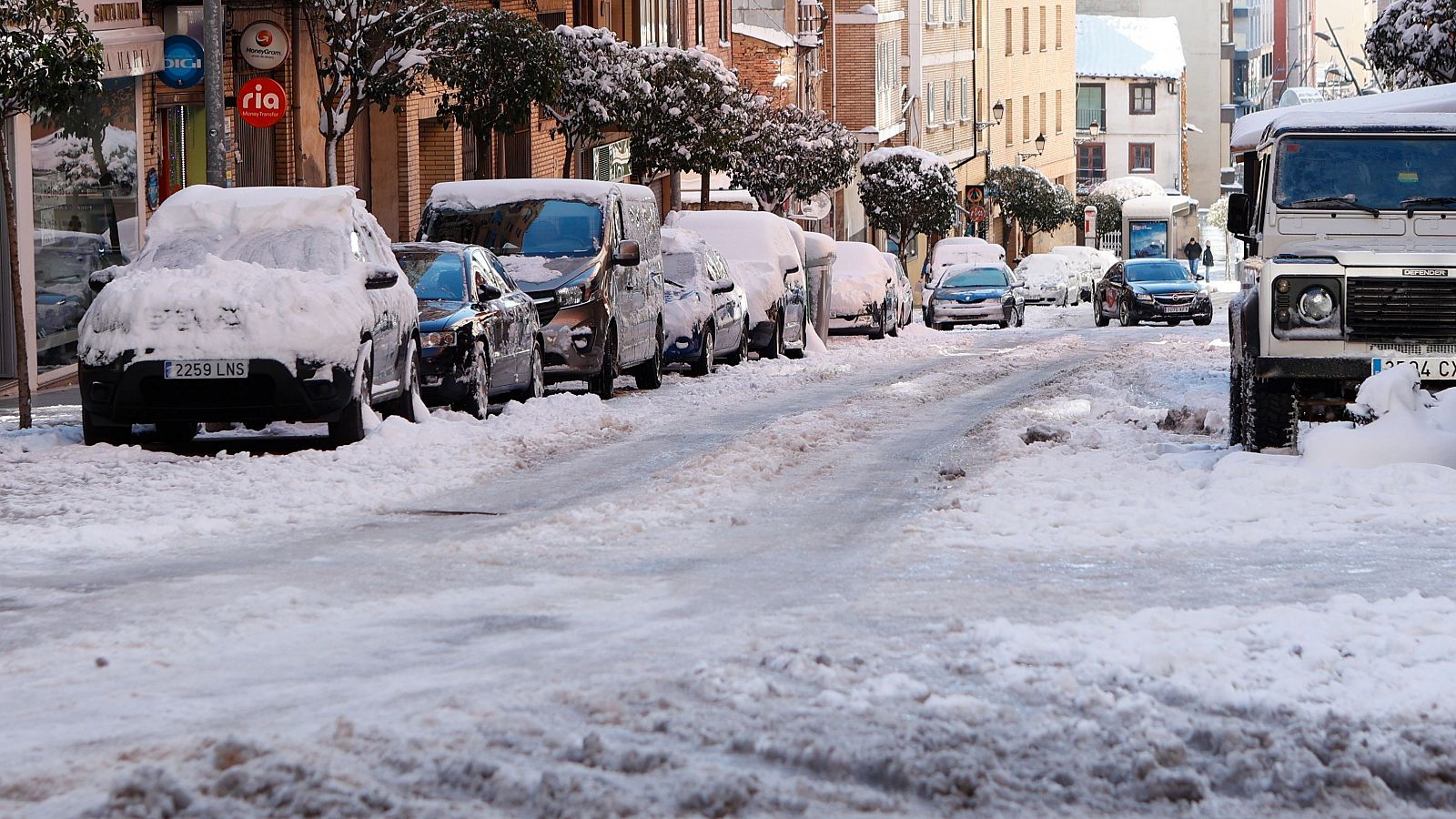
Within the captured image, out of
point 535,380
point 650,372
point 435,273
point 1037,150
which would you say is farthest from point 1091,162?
point 435,273

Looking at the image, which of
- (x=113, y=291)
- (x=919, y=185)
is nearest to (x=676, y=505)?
(x=113, y=291)

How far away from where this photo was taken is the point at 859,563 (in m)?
9.48

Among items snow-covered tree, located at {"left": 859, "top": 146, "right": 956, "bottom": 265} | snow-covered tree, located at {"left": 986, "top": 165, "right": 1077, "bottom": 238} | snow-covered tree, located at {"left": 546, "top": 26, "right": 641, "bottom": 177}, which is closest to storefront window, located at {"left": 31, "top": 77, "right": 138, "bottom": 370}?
snow-covered tree, located at {"left": 546, "top": 26, "right": 641, "bottom": 177}

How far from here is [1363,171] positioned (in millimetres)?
14133

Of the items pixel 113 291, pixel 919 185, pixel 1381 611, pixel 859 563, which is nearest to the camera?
pixel 1381 611

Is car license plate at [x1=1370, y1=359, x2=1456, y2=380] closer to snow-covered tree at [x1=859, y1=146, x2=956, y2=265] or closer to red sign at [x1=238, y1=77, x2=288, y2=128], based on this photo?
red sign at [x1=238, y1=77, x2=288, y2=128]

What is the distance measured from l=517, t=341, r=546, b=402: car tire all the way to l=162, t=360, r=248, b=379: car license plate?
462cm

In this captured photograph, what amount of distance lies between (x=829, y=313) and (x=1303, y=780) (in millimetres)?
31155

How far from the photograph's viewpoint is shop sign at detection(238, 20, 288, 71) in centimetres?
2536

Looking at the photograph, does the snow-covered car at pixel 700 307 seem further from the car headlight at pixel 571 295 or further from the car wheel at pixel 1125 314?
the car wheel at pixel 1125 314

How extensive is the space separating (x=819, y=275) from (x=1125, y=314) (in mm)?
10583

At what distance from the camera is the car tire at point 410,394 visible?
15953mm

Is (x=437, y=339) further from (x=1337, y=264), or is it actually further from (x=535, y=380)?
(x=1337, y=264)

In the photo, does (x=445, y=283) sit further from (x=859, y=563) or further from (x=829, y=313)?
(x=829, y=313)
